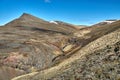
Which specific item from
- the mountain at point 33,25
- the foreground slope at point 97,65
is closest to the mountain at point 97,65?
the foreground slope at point 97,65

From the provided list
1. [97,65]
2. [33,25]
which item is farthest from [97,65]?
[33,25]

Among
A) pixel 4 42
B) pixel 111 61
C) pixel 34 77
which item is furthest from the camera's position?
pixel 4 42

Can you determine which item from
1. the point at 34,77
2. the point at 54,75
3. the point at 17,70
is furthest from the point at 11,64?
→ the point at 54,75

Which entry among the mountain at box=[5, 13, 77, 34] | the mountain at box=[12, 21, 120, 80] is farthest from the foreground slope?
the mountain at box=[5, 13, 77, 34]

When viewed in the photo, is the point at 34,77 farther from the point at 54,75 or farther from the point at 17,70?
the point at 17,70

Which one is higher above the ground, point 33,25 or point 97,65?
point 33,25

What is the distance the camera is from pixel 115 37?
34500mm

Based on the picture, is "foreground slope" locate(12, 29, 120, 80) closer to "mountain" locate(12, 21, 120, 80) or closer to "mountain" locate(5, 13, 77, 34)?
"mountain" locate(12, 21, 120, 80)

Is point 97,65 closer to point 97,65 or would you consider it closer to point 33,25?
point 97,65

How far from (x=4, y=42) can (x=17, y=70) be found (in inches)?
956

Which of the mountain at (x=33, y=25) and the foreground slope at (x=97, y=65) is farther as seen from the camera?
the mountain at (x=33, y=25)

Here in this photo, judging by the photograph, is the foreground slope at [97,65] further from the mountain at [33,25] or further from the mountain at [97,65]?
the mountain at [33,25]

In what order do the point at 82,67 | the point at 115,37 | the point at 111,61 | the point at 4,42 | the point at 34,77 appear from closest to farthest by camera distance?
1. the point at 111,61
2. the point at 82,67
3. the point at 115,37
4. the point at 34,77
5. the point at 4,42

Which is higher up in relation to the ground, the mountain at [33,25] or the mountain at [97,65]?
the mountain at [33,25]
